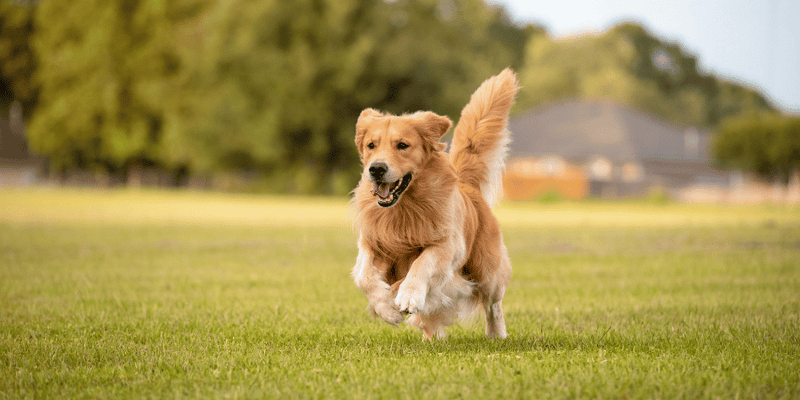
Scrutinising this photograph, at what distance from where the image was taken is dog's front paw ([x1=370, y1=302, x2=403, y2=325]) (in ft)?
16.0

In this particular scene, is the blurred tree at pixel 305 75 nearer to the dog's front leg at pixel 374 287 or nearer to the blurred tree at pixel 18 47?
the blurred tree at pixel 18 47

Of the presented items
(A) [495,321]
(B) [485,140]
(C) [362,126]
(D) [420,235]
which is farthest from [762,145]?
(D) [420,235]

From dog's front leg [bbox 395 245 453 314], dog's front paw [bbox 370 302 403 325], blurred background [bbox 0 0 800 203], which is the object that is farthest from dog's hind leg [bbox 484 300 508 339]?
blurred background [bbox 0 0 800 203]

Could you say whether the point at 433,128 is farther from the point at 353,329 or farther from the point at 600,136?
the point at 600,136

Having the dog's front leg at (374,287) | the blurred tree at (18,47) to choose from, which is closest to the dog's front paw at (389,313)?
the dog's front leg at (374,287)

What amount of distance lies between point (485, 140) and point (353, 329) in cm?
201

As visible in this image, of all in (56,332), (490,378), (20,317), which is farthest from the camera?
(20,317)

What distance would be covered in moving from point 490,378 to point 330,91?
4107 centimetres

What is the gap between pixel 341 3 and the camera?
43.9m

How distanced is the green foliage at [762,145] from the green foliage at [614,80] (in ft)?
48.3

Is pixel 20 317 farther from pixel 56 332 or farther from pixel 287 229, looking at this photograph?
pixel 287 229

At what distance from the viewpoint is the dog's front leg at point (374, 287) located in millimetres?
4898

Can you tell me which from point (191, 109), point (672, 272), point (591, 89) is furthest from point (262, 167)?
point (672, 272)

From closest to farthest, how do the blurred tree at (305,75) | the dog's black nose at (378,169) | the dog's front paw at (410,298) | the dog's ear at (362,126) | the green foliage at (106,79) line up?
the dog's front paw at (410,298) → the dog's black nose at (378,169) → the dog's ear at (362,126) → the blurred tree at (305,75) → the green foliage at (106,79)
